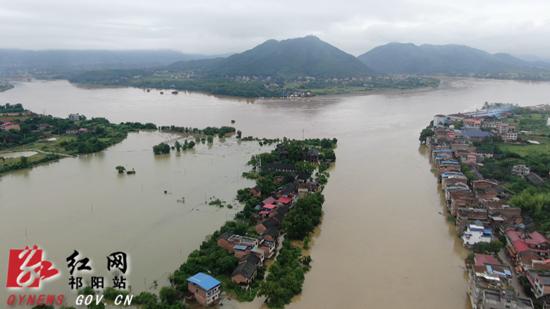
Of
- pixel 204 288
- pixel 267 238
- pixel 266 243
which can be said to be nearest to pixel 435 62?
pixel 267 238

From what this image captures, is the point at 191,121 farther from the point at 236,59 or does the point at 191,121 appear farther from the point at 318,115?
the point at 236,59

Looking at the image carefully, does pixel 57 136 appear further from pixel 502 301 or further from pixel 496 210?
pixel 502 301

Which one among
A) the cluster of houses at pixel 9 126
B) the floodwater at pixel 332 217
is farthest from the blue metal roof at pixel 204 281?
the cluster of houses at pixel 9 126

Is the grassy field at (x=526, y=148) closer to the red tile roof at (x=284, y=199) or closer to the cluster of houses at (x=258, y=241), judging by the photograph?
the cluster of houses at (x=258, y=241)

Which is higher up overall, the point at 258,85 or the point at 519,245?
the point at 258,85

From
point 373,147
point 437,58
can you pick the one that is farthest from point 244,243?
point 437,58
